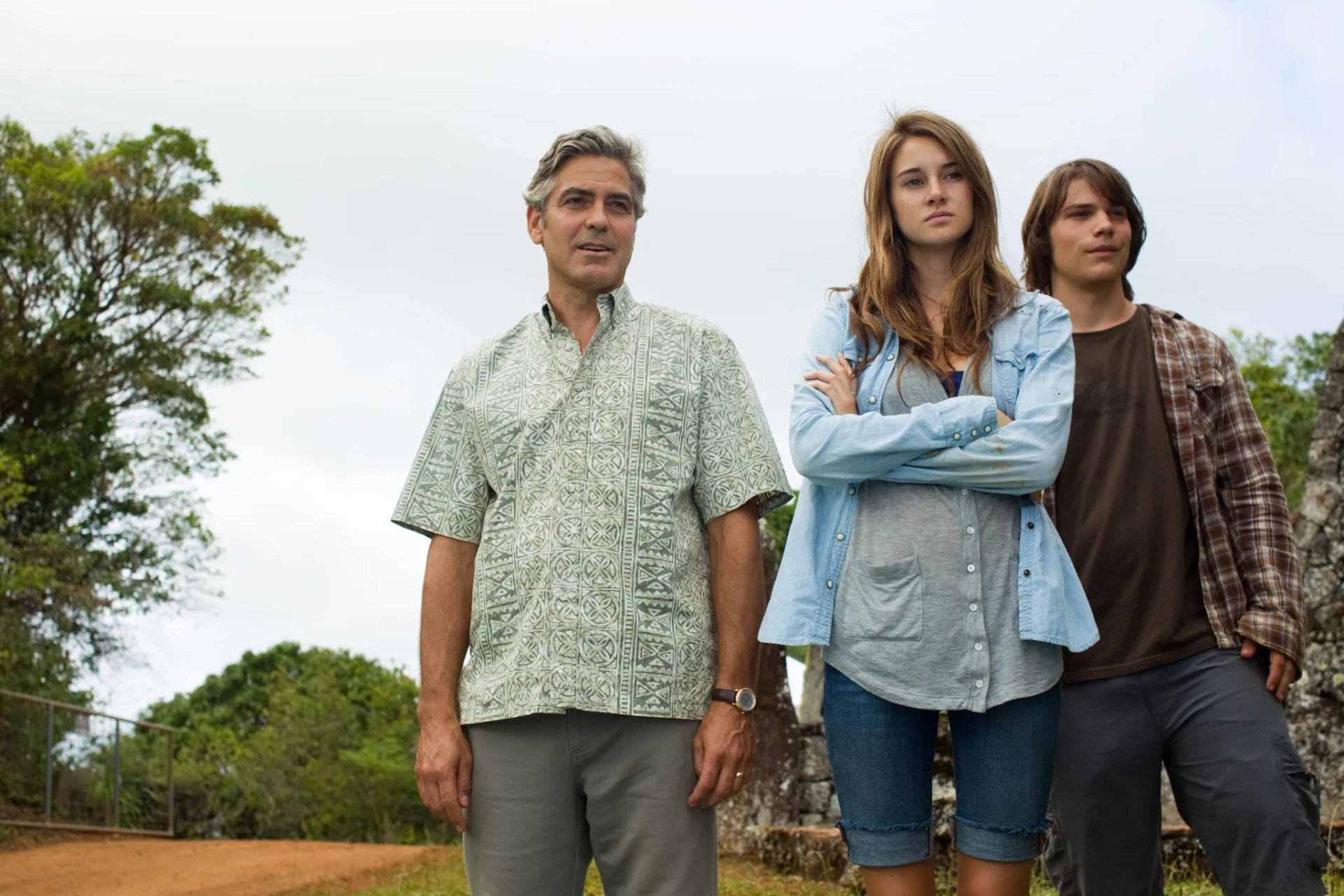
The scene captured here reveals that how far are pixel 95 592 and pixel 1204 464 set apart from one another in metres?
16.9

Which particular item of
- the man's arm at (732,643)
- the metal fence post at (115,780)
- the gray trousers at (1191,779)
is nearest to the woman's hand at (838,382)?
the man's arm at (732,643)

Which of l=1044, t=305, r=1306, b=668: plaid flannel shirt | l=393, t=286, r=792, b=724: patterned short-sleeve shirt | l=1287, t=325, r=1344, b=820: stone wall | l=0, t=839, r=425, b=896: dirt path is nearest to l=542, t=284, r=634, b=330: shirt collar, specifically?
l=393, t=286, r=792, b=724: patterned short-sleeve shirt

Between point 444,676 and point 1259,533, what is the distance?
6.59ft

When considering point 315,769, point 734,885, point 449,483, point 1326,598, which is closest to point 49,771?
point 315,769

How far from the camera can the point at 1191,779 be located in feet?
11.0

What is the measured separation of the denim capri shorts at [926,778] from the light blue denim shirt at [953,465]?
7.2 inches

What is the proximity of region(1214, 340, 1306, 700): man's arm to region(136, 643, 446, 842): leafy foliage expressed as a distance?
1473 centimetres

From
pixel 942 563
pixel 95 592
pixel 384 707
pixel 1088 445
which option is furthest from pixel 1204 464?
pixel 384 707

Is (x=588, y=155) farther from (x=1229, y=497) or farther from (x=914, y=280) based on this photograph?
(x=1229, y=497)

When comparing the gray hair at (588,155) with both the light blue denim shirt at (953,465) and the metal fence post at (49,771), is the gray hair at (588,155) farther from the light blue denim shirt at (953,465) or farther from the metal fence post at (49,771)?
the metal fence post at (49,771)

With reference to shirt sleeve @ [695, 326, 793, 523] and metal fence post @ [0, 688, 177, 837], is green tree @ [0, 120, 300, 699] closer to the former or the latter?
metal fence post @ [0, 688, 177, 837]

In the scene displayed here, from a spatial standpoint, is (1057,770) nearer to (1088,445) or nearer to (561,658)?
(1088,445)

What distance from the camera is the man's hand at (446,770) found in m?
3.13

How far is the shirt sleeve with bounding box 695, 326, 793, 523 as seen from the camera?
3191mm
